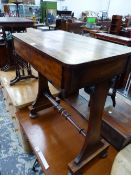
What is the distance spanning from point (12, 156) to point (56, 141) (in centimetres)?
54

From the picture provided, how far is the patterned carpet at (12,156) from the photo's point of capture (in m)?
1.32

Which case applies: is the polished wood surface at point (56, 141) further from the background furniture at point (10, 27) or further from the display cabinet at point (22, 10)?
the display cabinet at point (22, 10)

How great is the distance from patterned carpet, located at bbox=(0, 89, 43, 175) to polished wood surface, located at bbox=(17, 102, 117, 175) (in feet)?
1.15

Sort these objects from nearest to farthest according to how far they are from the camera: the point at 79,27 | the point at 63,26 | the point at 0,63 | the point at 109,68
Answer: the point at 109,68
the point at 0,63
the point at 63,26
the point at 79,27

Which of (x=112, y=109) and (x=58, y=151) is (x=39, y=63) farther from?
(x=112, y=109)

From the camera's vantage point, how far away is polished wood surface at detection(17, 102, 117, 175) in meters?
0.99

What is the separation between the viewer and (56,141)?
1.16 meters

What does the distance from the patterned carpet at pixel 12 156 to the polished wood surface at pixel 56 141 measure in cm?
35

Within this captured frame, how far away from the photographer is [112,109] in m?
1.26

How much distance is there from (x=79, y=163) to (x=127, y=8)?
868cm

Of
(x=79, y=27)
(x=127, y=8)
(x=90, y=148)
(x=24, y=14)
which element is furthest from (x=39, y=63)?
(x=127, y=8)

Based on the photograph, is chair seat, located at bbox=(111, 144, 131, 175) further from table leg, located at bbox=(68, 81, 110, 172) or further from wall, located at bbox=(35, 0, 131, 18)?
wall, located at bbox=(35, 0, 131, 18)

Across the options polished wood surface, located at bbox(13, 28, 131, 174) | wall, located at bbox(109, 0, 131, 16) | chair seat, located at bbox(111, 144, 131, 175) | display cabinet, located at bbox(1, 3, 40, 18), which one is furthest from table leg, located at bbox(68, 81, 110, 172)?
wall, located at bbox(109, 0, 131, 16)

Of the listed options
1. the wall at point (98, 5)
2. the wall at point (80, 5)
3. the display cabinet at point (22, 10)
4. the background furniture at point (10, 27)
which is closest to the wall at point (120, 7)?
the wall at point (98, 5)
